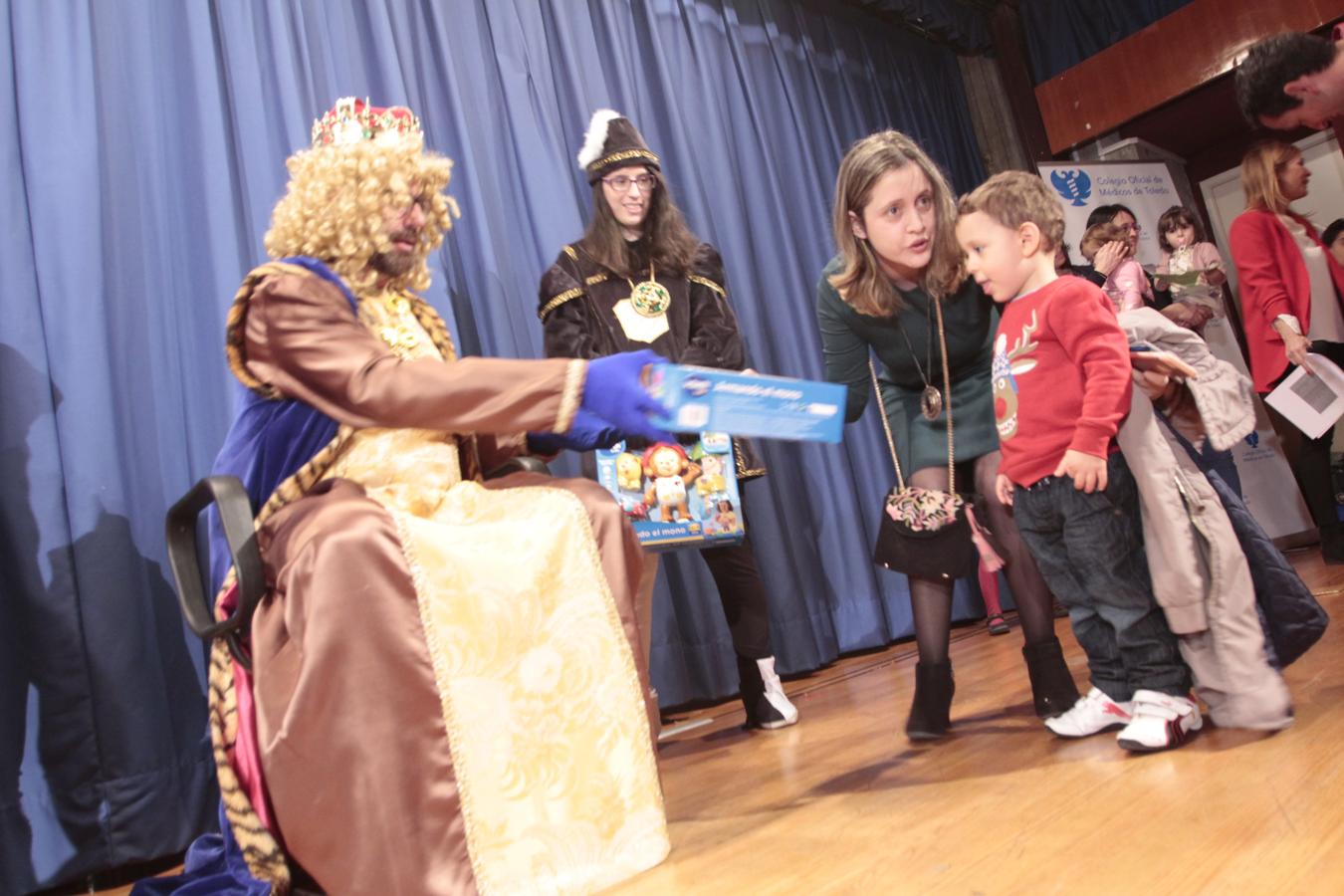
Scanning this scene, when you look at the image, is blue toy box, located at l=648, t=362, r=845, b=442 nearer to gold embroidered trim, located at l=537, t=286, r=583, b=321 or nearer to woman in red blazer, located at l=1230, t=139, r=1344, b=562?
gold embroidered trim, located at l=537, t=286, r=583, b=321

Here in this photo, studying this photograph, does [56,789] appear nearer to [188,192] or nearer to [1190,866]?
[188,192]

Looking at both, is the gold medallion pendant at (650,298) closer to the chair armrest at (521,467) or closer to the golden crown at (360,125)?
the golden crown at (360,125)

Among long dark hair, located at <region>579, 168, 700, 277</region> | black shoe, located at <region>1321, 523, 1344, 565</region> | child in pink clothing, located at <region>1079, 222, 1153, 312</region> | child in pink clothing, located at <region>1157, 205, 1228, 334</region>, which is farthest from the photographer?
child in pink clothing, located at <region>1157, 205, 1228, 334</region>

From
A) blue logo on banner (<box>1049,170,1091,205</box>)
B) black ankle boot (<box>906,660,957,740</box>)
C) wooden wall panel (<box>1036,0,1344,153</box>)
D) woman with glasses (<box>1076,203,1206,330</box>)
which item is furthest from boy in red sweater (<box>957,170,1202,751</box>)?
wooden wall panel (<box>1036,0,1344,153</box>)

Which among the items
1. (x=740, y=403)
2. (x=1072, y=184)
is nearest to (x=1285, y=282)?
(x=1072, y=184)

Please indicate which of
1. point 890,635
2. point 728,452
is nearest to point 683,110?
point 728,452

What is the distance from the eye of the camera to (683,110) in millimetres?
4168

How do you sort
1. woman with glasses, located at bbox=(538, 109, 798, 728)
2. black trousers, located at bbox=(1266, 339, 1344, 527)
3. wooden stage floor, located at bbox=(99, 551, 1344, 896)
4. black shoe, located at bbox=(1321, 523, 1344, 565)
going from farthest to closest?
1. black trousers, located at bbox=(1266, 339, 1344, 527)
2. black shoe, located at bbox=(1321, 523, 1344, 565)
3. woman with glasses, located at bbox=(538, 109, 798, 728)
4. wooden stage floor, located at bbox=(99, 551, 1344, 896)

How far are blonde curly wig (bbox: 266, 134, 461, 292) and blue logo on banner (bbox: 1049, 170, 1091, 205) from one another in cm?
385

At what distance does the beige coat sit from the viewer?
168 centimetres

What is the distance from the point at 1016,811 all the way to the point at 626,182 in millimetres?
2053

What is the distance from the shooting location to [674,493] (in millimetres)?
2666

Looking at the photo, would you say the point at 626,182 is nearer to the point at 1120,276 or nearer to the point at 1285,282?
the point at 1120,276

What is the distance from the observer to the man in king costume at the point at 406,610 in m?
1.34
